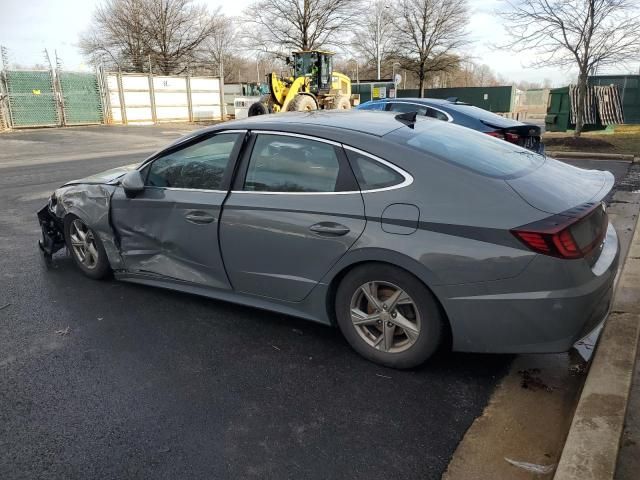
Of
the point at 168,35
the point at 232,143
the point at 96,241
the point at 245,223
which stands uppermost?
the point at 168,35

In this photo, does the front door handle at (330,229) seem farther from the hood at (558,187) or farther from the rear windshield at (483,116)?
the rear windshield at (483,116)

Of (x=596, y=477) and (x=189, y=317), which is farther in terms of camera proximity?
(x=189, y=317)

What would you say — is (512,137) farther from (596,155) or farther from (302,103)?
(302,103)

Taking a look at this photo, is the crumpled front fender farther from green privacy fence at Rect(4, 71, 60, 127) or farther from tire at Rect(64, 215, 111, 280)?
green privacy fence at Rect(4, 71, 60, 127)

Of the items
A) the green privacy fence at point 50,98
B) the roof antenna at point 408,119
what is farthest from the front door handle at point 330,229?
the green privacy fence at point 50,98

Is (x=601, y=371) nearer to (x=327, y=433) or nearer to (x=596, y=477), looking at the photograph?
(x=596, y=477)

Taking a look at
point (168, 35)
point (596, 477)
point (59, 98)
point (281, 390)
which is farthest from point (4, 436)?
point (168, 35)

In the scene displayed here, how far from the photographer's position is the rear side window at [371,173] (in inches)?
120

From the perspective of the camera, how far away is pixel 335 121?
3.55 m

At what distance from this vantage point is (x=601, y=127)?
18266 mm

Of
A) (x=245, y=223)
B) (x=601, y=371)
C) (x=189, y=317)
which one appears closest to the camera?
(x=601, y=371)

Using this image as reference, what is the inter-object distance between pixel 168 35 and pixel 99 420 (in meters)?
51.7

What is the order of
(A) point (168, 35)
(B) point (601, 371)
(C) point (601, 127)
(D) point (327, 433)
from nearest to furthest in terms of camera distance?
(D) point (327, 433) → (B) point (601, 371) → (C) point (601, 127) → (A) point (168, 35)

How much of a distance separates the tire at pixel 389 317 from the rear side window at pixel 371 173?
489 millimetres
